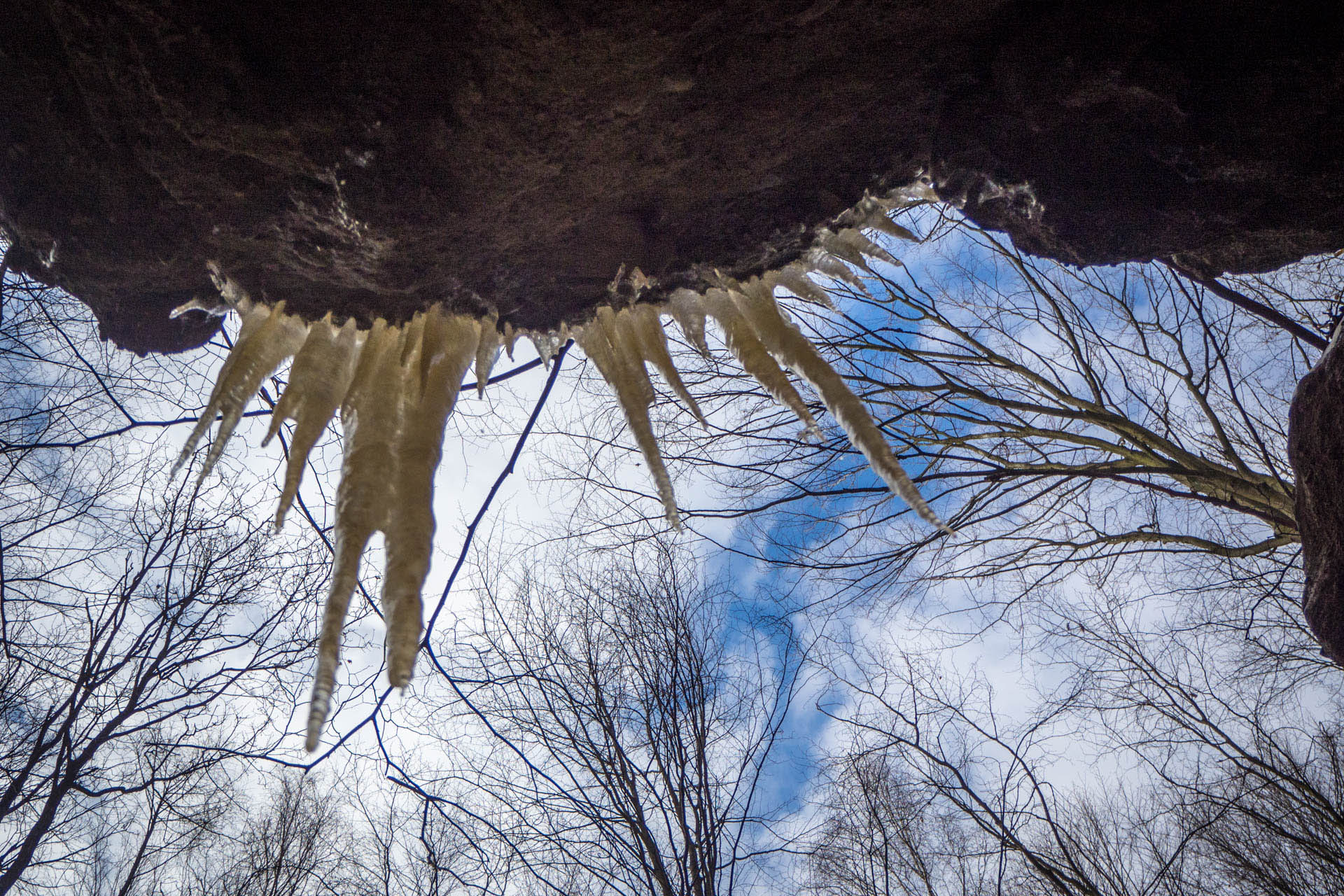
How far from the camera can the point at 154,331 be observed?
2.35 metres

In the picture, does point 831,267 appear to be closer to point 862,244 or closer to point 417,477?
point 862,244

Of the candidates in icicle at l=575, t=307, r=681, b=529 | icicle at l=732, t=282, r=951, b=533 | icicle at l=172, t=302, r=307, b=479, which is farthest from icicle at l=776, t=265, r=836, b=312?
icicle at l=172, t=302, r=307, b=479

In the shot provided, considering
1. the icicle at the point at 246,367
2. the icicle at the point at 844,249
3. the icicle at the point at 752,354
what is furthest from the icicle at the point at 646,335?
the icicle at the point at 246,367

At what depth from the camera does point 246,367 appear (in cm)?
212

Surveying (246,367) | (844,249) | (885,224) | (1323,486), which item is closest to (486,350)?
(246,367)

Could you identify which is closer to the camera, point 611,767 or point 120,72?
point 120,72

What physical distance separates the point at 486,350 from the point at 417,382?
298 millimetres

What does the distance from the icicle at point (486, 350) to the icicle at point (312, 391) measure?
15.9 inches

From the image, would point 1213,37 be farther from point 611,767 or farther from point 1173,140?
point 611,767

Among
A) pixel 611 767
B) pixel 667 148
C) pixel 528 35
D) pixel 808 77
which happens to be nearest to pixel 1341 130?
pixel 808 77

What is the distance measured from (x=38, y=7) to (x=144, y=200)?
0.48 m

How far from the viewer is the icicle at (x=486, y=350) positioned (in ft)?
7.66

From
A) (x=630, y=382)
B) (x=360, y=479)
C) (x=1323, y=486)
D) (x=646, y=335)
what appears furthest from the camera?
(x=1323, y=486)

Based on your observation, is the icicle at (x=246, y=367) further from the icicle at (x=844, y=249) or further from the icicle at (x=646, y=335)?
the icicle at (x=844, y=249)
